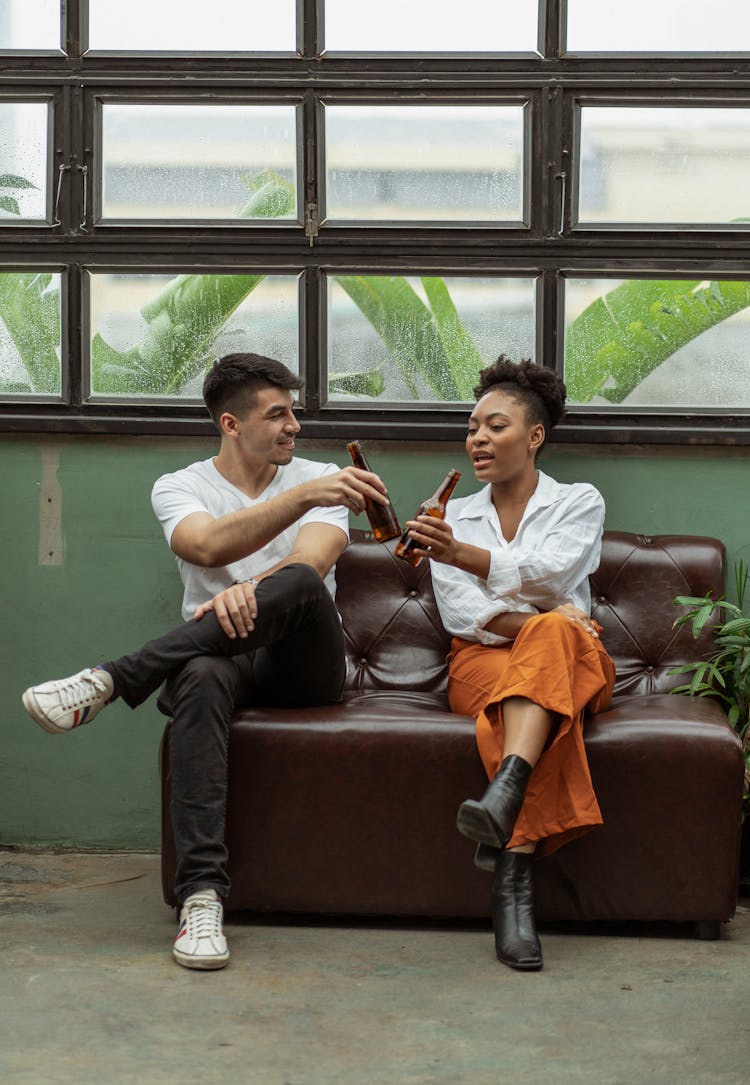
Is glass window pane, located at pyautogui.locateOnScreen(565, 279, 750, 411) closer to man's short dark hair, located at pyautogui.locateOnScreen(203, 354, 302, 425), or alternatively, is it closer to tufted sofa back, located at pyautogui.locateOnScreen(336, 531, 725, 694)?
tufted sofa back, located at pyautogui.locateOnScreen(336, 531, 725, 694)

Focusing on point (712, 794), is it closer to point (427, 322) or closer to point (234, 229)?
point (427, 322)

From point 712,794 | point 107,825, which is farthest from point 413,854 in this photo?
point 107,825

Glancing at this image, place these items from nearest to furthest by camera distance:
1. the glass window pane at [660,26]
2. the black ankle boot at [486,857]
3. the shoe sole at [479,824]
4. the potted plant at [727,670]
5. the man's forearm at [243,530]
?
1. the shoe sole at [479,824]
2. the black ankle boot at [486,857]
3. the man's forearm at [243,530]
4. the potted plant at [727,670]
5. the glass window pane at [660,26]

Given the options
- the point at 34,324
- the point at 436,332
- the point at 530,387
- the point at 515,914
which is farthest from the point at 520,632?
the point at 34,324

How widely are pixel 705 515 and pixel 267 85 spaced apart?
1621mm

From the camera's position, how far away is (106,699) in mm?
2732

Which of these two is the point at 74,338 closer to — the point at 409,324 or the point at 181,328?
the point at 181,328

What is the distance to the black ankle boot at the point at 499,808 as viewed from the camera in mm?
2486

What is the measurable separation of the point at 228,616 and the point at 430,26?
1.75 metres

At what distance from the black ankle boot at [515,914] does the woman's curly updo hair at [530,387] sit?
41.8 inches

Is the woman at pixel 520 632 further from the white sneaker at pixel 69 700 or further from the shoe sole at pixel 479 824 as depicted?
the white sneaker at pixel 69 700

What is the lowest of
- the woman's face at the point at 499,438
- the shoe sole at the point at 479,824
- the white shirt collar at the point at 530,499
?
the shoe sole at the point at 479,824

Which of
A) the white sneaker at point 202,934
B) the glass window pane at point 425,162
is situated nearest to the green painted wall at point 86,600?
the glass window pane at point 425,162

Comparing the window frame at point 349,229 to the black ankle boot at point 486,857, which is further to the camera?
the window frame at point 349,229
